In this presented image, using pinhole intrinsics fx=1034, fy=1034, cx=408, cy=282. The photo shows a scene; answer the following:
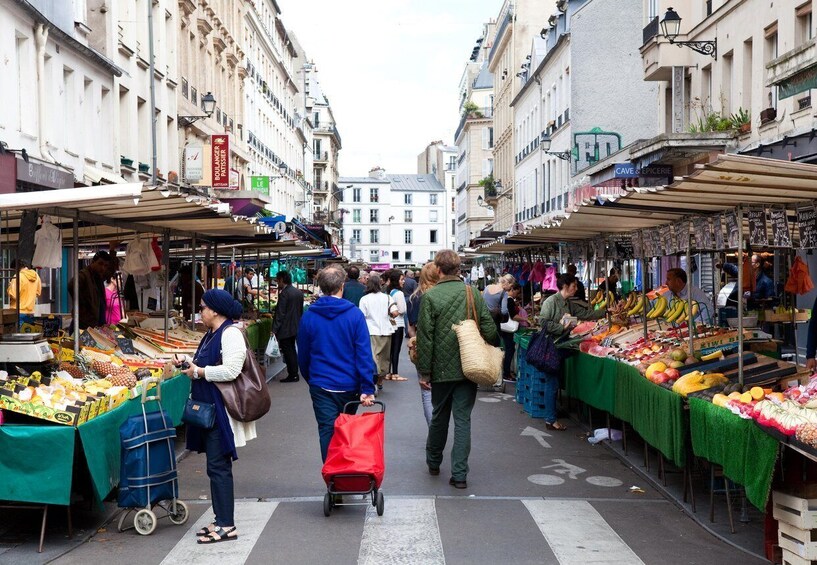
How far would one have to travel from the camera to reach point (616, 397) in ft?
35.3

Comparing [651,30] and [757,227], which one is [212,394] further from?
[651,30]

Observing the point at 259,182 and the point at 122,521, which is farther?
the point at 259,182

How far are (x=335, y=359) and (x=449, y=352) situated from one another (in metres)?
1.21

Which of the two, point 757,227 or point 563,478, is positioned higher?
point 757,227

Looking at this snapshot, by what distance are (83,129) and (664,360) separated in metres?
17.9

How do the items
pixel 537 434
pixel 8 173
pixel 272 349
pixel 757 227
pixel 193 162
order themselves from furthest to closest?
1. pixel 193 162
2. pixel 272 349
3. pixel 8 173
4. pixel 537 434
5. pixel 757 227

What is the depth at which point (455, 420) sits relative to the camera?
29.5 ft

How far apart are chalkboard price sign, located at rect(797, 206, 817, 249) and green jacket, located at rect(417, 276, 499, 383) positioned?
260 cm

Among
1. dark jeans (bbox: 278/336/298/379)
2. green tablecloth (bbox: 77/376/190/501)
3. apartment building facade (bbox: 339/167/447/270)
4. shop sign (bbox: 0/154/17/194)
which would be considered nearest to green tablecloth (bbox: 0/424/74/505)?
green tablecloth (bbox: 77/376/190/501)

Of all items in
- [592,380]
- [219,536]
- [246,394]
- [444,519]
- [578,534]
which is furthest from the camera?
[592,380]

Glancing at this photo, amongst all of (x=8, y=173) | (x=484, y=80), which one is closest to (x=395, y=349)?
(x=8, y=173)

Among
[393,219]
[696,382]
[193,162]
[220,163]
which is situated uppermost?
[393,219]

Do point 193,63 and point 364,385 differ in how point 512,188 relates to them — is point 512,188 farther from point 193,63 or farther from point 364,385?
point 364,385

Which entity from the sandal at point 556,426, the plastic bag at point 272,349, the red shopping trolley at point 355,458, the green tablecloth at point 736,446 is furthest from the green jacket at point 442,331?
the plastic bag at point 272,349
